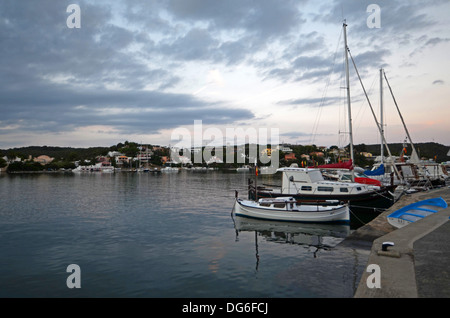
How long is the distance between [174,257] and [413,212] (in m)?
15.3

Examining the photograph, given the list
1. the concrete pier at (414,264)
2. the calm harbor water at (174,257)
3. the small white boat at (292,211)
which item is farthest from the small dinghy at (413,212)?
the small white boat at (292,211)

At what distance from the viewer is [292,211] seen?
2288 centimetres

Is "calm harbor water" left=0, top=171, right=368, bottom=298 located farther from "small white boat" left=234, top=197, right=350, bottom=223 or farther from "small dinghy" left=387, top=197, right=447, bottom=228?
"small dinghy" left=387, top=197, right=447, bottom=228

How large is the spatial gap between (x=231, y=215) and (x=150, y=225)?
760 centimetres

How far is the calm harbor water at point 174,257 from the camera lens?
436 inches

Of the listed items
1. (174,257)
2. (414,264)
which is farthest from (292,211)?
(414,264)

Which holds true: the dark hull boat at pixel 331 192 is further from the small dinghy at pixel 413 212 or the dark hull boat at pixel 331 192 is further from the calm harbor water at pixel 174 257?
the calm harbor water at pixel 174 257

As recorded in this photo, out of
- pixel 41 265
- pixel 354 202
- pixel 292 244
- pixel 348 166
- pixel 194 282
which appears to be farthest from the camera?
pixel 348 166

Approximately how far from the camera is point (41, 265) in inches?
550

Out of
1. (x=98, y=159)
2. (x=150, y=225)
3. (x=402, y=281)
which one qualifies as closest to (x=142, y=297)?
(x=402, y=281)

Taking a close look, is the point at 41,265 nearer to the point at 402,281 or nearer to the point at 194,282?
the point at 194,282

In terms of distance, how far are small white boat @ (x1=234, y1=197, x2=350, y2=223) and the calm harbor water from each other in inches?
27.8

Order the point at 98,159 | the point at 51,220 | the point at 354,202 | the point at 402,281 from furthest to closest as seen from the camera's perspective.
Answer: the point at 98,159, the point at 354,202, the point at 51,220, the point at 402,281
